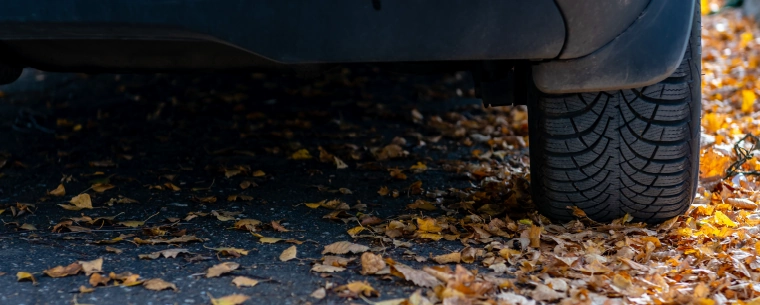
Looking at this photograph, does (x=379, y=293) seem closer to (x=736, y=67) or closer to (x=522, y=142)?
(x=522, y=142)

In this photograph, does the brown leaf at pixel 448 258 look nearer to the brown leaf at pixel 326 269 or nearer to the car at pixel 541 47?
the brown leaf at pixel 326 269

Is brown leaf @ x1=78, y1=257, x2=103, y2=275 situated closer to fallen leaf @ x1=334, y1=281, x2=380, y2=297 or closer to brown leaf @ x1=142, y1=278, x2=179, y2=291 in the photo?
brown leaf @ x1=142, y1=278, x2=179, y2=291

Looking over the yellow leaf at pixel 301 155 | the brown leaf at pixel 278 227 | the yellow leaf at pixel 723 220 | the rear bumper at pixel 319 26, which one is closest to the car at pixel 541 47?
the rear bumper at pixel 319 26

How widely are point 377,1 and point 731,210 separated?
1.48m

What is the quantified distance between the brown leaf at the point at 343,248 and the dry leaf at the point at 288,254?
0.08 meters

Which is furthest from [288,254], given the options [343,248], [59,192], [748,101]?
[748,101]

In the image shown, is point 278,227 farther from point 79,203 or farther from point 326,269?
point 79,203

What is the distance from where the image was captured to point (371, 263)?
2029 millimetres

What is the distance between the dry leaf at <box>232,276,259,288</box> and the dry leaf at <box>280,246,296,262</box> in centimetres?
18

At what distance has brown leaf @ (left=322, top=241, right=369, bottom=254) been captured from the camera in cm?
218

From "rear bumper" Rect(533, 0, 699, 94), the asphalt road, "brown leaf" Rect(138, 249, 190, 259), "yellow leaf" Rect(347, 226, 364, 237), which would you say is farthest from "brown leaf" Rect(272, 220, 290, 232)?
"rear bumper" Rect(533, 0, 699, 94)

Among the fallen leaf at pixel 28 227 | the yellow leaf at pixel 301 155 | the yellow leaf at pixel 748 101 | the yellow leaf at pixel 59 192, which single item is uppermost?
Answer: the yellow leaf at pixel 748 101

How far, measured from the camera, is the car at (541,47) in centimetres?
193

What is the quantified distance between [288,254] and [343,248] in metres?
0.15
